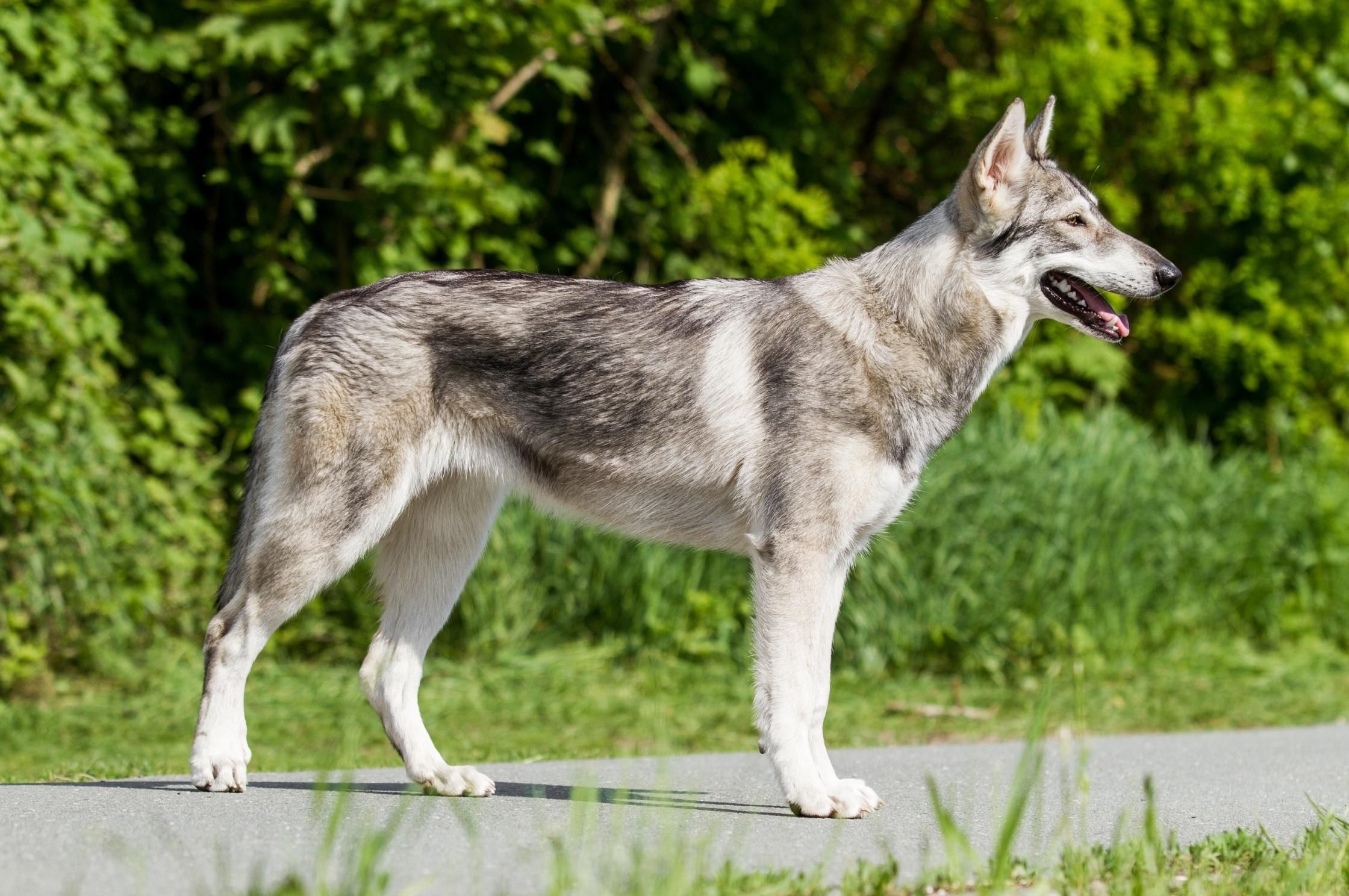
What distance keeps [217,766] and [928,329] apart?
2.76m

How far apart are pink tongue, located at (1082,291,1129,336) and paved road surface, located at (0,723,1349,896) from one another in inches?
62.0

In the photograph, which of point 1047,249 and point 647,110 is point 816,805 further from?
point 647,110

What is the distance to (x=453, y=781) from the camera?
5.27 metres

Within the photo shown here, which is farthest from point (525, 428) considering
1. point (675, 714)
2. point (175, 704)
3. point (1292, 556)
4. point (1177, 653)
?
point (1292, 556)

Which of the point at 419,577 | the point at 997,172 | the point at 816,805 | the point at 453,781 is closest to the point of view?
the point at 816,805

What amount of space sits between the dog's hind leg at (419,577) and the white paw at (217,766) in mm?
569

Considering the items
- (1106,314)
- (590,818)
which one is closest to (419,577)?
(590,818)

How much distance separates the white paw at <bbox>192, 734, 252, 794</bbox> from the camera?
16.6 feet

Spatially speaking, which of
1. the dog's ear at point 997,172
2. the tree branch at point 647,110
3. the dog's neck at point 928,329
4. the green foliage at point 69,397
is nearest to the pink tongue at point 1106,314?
the dog's neck at point 928,329

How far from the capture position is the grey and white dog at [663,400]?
5121mm

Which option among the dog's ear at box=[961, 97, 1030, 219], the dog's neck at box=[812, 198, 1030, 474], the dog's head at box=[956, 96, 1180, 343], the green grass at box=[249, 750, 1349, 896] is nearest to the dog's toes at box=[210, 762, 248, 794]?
the green grass at box=[249, 750, 1349, 896]

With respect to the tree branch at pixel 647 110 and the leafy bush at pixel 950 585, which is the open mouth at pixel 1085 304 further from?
the tree branch at pixel 647 110

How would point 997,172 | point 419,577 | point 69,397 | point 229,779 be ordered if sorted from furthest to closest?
point 69,397 < point 419,577 < point 997,172 < point 229,779

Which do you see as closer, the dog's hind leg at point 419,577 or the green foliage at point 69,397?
the dog's hind leg at point 419,577
